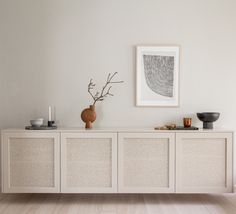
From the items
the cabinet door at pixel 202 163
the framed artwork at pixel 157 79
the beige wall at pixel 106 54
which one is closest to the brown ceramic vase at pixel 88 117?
the beige wall at pixel 106 54

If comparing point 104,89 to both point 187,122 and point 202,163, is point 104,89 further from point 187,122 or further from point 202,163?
point 202,163

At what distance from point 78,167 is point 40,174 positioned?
1.26 feet

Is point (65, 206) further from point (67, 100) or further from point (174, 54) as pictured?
point (174, 54)

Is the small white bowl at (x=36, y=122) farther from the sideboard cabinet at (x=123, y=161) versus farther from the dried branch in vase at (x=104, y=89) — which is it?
the dried branch in vase at (x=104, y=89)

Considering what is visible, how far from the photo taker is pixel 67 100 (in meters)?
4.16

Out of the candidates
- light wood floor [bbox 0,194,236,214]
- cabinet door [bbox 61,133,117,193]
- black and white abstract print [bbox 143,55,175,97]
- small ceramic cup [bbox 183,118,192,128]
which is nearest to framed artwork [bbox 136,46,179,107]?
black and white abstract print [bbox 143,55,175,97]

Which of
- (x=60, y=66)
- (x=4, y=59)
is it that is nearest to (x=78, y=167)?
(x=60, y=66)

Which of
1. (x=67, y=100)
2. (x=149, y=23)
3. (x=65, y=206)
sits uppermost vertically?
(x=149, y=23)

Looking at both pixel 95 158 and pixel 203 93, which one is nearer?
pixel 95 158

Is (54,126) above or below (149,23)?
below

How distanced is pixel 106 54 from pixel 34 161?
55.1 inches

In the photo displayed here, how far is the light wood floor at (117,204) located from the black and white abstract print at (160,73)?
3.80ft

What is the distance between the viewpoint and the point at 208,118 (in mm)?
3912

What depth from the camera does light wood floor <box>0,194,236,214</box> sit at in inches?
137
